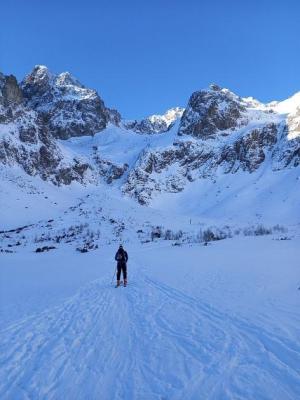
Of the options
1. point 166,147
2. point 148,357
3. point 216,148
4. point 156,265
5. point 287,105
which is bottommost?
Result: point 148,357

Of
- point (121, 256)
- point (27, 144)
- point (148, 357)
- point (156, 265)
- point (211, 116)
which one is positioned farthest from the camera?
point (211, 116)

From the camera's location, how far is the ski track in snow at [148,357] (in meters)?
5.64

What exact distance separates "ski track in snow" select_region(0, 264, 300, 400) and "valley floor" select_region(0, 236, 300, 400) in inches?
0.6

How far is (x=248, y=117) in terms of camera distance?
10175 centimetres

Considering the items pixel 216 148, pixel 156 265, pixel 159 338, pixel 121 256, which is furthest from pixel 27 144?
pixel 159 338

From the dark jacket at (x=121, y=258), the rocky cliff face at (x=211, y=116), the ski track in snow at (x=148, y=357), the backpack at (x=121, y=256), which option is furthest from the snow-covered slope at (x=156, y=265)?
the backpack at (x=121, y=256)

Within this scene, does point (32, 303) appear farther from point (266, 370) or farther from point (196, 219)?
point (196, 219)

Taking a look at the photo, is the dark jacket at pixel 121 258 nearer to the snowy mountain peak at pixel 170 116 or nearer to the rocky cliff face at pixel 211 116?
the rocky cliff face at pixel 211 116

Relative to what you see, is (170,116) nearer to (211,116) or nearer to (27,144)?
(211,116)

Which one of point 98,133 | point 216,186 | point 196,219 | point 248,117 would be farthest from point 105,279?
point 98,133

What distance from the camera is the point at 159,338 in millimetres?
8000

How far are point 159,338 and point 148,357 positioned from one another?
3.60 ft

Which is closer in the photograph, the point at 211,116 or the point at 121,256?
the point at 121,256

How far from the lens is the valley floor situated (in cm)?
576
